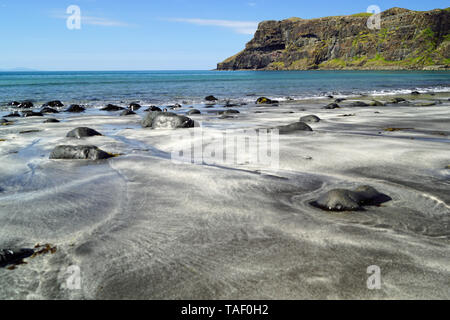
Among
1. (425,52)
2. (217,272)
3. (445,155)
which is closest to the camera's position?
(217,272)

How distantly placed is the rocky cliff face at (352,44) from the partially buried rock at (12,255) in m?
108

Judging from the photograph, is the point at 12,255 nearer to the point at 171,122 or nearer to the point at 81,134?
the point at 81,134

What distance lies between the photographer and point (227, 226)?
3.05 meters

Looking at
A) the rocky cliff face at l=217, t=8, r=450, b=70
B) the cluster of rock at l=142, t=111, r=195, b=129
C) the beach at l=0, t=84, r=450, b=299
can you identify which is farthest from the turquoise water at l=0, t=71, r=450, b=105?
the rocky cliff face at l=217, t=8, r=450, b=70

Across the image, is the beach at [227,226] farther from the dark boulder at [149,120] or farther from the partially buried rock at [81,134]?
the dark boulder at [149,120]

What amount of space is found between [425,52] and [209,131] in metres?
114

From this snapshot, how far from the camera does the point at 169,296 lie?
6.81ft

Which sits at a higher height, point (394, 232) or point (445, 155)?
point (445, 155)

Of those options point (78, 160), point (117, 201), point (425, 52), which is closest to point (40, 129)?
point (78, 160)

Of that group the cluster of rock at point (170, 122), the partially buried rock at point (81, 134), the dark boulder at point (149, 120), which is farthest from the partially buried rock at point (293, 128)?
the partially buried rock at point (81, 134)

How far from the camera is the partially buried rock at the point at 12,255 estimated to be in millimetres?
2452

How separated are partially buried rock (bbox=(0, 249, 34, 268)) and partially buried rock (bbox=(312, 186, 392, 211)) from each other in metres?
2.83

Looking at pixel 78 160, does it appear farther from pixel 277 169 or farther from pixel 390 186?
pixel 390 186

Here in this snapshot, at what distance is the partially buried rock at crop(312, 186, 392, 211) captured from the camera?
3.37 meters
